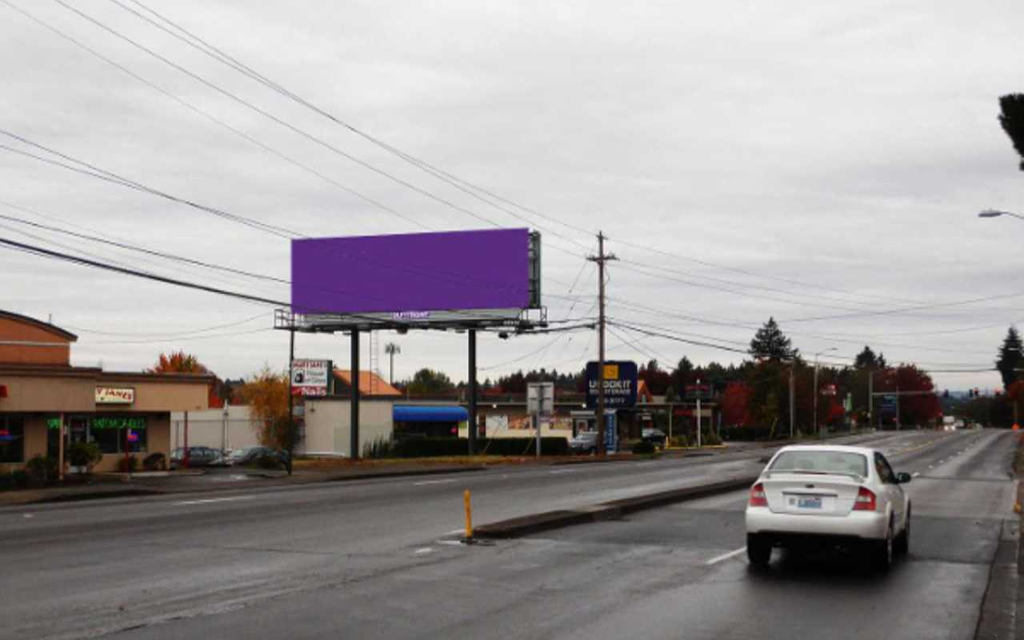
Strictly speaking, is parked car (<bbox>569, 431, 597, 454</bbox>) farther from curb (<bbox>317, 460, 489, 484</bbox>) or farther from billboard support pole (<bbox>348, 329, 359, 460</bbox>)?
curb (<bbox>317, 460, 489, 484</bbox>)

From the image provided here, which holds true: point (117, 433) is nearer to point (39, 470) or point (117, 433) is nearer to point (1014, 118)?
point (39, 470)

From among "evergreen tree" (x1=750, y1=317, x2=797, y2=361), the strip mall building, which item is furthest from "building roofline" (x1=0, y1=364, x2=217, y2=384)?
"evergreen tree" (x1=750, y1=317, x2=797, y2=361)

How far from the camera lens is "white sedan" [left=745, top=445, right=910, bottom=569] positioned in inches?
529

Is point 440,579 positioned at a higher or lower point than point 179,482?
higher

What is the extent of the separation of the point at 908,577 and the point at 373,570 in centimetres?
668

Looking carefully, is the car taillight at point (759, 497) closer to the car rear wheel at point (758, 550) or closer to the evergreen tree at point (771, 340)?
the car rear wheel at point (758, 550)

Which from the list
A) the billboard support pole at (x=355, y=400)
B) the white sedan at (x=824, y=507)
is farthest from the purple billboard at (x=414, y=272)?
the white sedan at (x=824, y=507)

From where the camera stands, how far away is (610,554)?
15.5m

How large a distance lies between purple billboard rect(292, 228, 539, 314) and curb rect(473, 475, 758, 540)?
33030 millimetres

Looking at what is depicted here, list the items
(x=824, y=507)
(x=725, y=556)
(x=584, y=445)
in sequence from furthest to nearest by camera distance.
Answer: (x=584, y=445), (x=725, y=556), (x=824, y=507)

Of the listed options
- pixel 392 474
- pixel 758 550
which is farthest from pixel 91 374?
pixel 758 550

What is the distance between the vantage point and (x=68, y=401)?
38.3 metres

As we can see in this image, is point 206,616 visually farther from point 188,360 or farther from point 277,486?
point 188,360

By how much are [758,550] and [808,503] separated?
1.00 metres
